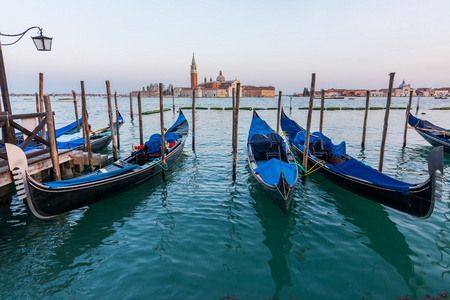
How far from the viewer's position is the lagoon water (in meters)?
3.73

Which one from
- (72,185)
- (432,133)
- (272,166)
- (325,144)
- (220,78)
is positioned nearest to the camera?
Answer: (72,185)

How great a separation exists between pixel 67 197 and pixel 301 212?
5.40m

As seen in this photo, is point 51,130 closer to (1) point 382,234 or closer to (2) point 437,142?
(1) point 382,234

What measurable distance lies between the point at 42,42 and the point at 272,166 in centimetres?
630

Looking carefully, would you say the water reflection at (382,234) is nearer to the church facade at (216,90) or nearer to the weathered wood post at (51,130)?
the weathered wood post at (51,130)

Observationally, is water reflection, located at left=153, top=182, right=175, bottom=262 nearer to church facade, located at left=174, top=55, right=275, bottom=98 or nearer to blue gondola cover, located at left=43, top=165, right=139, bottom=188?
blue gondola cover, located at left=43, top=165, right=139, bottom=188

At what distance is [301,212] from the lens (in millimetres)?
6125

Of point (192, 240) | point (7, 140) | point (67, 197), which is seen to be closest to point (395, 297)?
point (192, 240)

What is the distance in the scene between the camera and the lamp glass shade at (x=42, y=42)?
566 cm

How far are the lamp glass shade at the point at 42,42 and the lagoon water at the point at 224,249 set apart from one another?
3.90m

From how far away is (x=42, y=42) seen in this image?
573 centimetres

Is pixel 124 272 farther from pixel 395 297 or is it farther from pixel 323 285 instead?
pixel 395 297

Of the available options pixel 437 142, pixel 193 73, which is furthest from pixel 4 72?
pixel 193 73

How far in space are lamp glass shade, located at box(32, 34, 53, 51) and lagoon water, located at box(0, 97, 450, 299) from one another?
12.8ft
